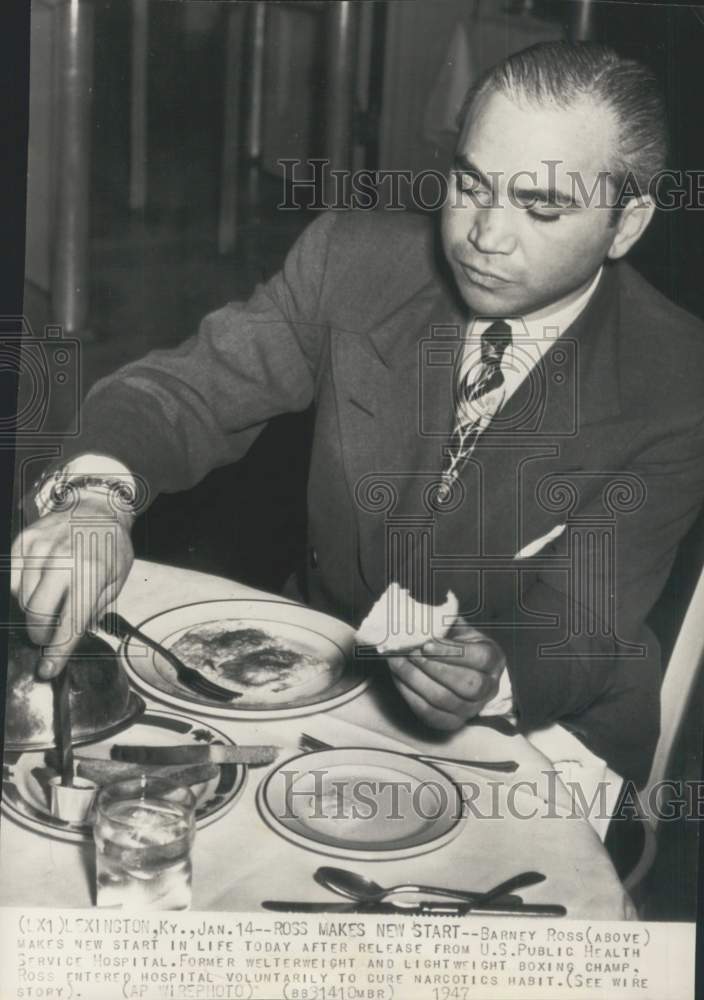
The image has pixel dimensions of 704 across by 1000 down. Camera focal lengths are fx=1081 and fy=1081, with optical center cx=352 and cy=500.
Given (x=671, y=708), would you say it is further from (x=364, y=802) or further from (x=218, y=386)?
(x=218, y=386)

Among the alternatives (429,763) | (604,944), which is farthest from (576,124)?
(604,944)

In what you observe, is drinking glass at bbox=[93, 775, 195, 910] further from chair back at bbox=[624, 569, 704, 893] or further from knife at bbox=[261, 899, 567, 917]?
chair back at bbox=[624, 569, 704, 893]

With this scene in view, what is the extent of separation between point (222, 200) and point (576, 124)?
28 cm

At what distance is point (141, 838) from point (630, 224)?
1.94 feet

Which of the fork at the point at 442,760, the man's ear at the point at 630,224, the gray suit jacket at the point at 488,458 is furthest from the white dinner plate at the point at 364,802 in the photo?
the man's ear at the point at 630,224

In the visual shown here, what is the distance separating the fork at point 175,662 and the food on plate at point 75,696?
0.02 meters

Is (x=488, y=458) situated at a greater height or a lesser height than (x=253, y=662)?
greater

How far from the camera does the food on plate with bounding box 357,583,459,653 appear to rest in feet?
2.83

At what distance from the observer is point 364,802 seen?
0.81 m

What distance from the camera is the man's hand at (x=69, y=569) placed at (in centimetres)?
86

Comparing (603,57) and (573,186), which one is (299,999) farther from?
(603,57)

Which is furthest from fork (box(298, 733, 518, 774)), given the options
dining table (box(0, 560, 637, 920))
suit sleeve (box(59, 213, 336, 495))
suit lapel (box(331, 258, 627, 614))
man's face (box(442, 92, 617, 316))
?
man's face (box(442, 92, 617, 316))

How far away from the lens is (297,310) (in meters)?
0.90

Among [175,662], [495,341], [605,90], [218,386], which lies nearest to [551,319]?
[495,341]
